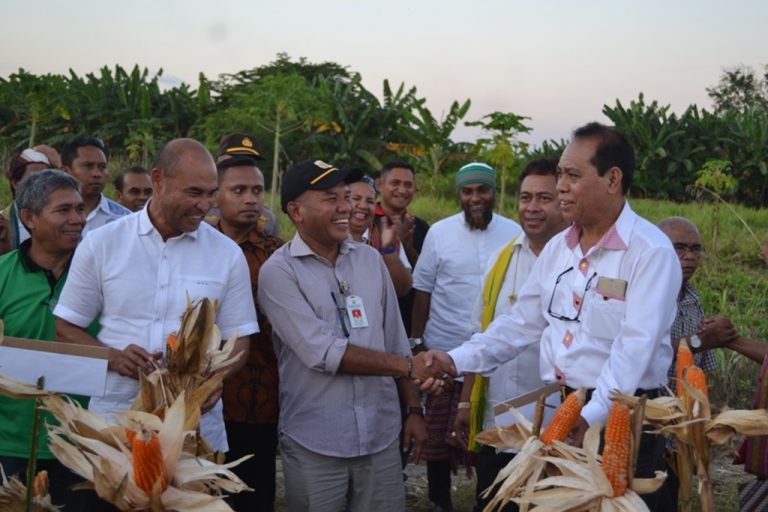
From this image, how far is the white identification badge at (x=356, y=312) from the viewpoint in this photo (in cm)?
425

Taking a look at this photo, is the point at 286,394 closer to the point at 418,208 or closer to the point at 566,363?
the point at 566,363

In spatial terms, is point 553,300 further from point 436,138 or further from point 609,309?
point 436,138

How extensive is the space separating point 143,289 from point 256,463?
1384mm

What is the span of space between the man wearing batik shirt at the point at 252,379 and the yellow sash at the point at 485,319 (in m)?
1.12

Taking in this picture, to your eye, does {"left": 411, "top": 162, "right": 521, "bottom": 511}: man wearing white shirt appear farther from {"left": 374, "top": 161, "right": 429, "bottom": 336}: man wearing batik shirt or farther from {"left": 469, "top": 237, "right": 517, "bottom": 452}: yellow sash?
{"left": 469, "top": 237, "right": 517, "bottom": 452}: yellow sash

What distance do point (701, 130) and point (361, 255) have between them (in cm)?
1663

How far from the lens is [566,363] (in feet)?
12.3

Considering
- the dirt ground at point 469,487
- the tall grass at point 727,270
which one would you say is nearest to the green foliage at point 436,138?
the tall grass at point 727,270

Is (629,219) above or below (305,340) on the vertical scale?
above

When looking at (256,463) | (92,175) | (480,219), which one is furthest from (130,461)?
(92,175)

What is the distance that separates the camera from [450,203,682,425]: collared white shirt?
343 cm

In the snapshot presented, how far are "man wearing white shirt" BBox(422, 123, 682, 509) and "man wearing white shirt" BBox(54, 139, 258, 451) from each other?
1.38 metres

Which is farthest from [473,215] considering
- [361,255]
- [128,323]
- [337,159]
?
[337,159]

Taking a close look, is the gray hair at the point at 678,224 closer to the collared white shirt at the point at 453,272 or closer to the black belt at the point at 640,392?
the collared white shirt at the point at 453,272
